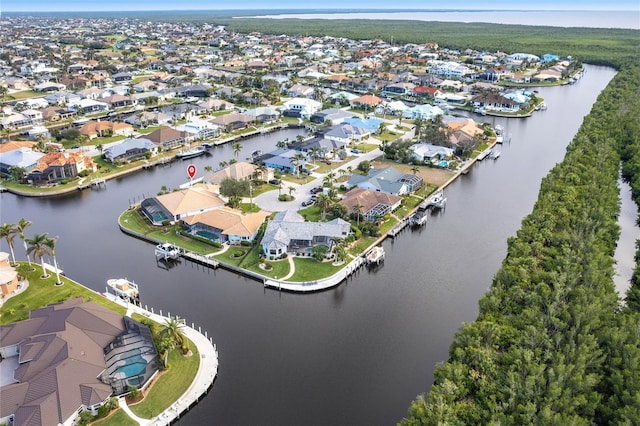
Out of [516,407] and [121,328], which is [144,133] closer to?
[121,328]

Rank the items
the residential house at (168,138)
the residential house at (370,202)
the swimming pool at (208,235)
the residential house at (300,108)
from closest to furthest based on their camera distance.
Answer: the swimming pool at (208,235)
the residential house at (370,202)
the residential house at (168,138)
the residential house at (300,108)

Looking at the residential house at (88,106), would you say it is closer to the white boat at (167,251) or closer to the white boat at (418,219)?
the white boat at (167,251)

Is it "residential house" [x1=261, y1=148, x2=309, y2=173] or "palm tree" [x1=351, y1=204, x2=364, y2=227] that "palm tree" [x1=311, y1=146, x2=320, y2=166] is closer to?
"residential house" [x1=261, y1=148, x2=309, y2=173]

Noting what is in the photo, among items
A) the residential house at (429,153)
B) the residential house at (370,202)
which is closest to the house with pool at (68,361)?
the residential house at (370,202)

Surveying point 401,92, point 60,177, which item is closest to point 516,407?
point 60,177

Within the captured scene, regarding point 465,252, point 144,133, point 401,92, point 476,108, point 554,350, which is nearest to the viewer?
point 554,350

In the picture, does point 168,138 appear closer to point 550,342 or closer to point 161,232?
point 161,232
